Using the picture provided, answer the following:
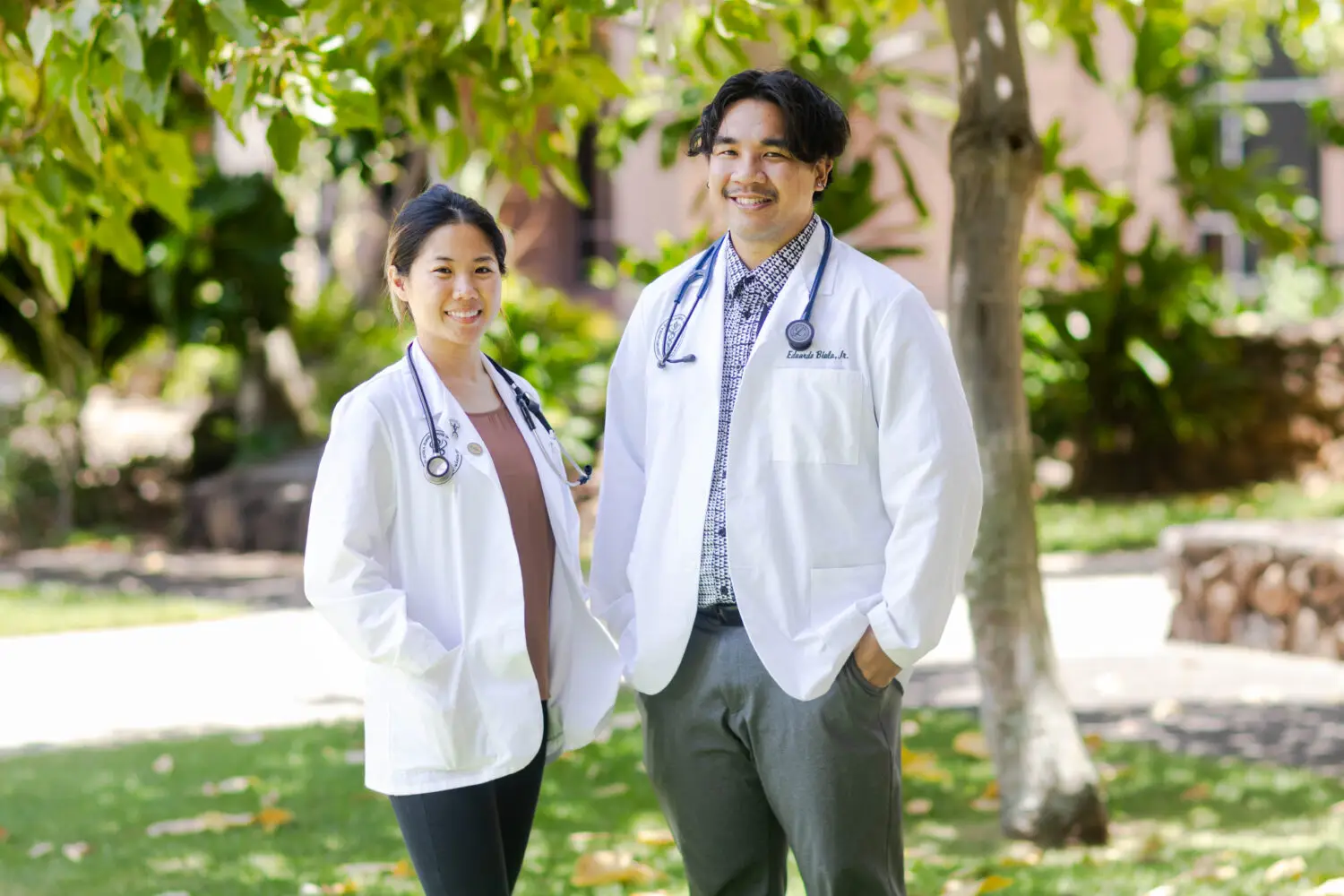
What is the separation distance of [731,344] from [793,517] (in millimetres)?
348

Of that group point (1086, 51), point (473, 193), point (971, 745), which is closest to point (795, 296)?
point (971, 745)

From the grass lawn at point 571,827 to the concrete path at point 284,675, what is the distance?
0.57 m

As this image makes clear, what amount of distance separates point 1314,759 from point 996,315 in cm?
229

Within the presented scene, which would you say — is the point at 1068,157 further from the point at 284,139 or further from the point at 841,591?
the point at 841,591

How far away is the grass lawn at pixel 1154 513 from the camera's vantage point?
447 inches

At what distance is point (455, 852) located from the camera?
3096mm

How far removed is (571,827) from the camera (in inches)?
218

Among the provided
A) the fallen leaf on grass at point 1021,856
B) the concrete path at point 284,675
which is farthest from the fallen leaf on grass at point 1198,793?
the concrete path at point 284,675

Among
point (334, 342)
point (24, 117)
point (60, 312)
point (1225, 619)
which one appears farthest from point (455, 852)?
point (334, 342)

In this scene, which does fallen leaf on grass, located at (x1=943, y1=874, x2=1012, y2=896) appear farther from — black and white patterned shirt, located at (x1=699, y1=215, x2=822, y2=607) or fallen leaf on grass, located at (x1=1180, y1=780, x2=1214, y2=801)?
black and white patterned shirt, located at (x1=699, y1=215, x2=822, y2=607)

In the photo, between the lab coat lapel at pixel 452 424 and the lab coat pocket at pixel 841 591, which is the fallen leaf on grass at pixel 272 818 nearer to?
the lab coat lapel at pixel 452 424

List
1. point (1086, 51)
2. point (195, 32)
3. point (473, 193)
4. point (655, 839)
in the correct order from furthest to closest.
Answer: point (473, 193), point (1086, 51), point (655, 839), point (195, 32)

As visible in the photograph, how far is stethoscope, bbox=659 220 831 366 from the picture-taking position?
3119 mm

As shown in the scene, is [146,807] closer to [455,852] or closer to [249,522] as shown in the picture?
[455,852]
